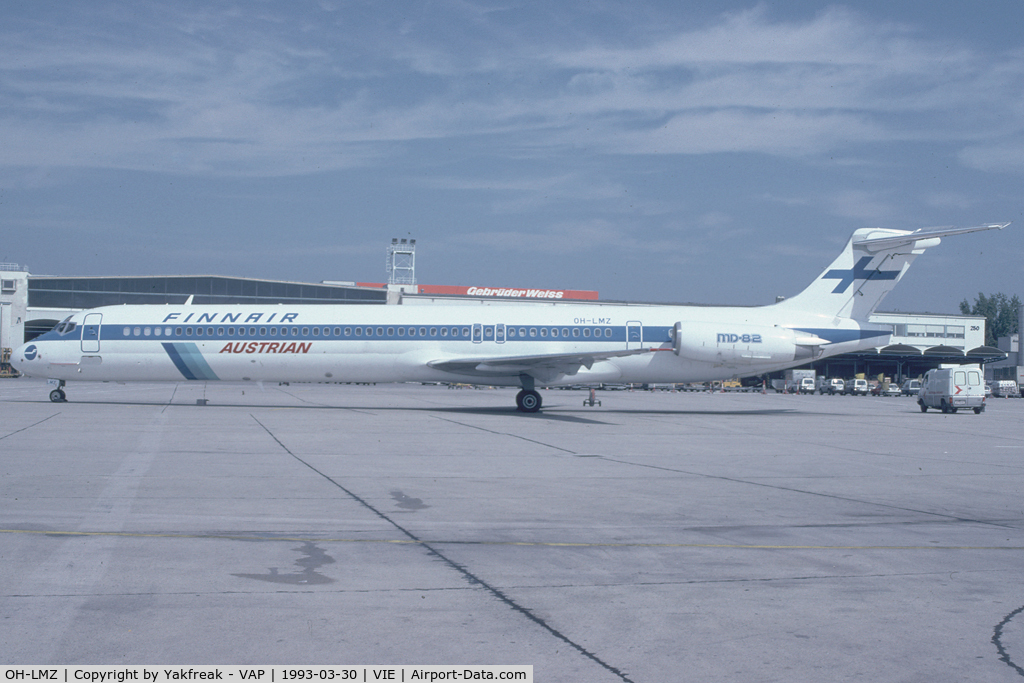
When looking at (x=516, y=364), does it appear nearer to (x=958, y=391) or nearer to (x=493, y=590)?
(x=958, y=391)

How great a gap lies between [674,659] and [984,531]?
229 inches

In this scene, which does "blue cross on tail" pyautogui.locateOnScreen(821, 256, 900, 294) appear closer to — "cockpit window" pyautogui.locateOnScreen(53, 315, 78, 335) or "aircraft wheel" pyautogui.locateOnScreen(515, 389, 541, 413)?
"aircraft wheel" pyautogui.locateOnScreen(515, 389, 541, 413)

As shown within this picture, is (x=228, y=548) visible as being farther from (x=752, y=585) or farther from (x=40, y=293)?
(x=40, y=293)

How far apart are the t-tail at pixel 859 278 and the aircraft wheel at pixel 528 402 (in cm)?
969

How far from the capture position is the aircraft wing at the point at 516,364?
25500 millimetres

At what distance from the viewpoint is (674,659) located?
4.83 metres

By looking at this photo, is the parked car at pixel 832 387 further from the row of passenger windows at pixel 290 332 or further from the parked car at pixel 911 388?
the row of passenger windows at pixel 290 332

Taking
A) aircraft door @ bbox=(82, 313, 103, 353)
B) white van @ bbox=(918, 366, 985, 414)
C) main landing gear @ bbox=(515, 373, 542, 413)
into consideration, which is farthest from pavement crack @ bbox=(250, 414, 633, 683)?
white van @ bbox=(918, 366, 985, 414)

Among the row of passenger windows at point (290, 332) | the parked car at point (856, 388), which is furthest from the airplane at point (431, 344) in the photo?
the parked car at point (856, 388)

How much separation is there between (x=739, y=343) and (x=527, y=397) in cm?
738

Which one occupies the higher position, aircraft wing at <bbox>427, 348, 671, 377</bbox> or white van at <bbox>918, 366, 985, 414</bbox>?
aircraft wing at <bbox>427, 348, 671, 377</bbox>

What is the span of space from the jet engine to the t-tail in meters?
1.47

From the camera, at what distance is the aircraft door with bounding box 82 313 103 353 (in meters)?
27.1

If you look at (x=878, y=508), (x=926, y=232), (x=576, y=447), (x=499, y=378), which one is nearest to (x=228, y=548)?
(x=878, y=508)
